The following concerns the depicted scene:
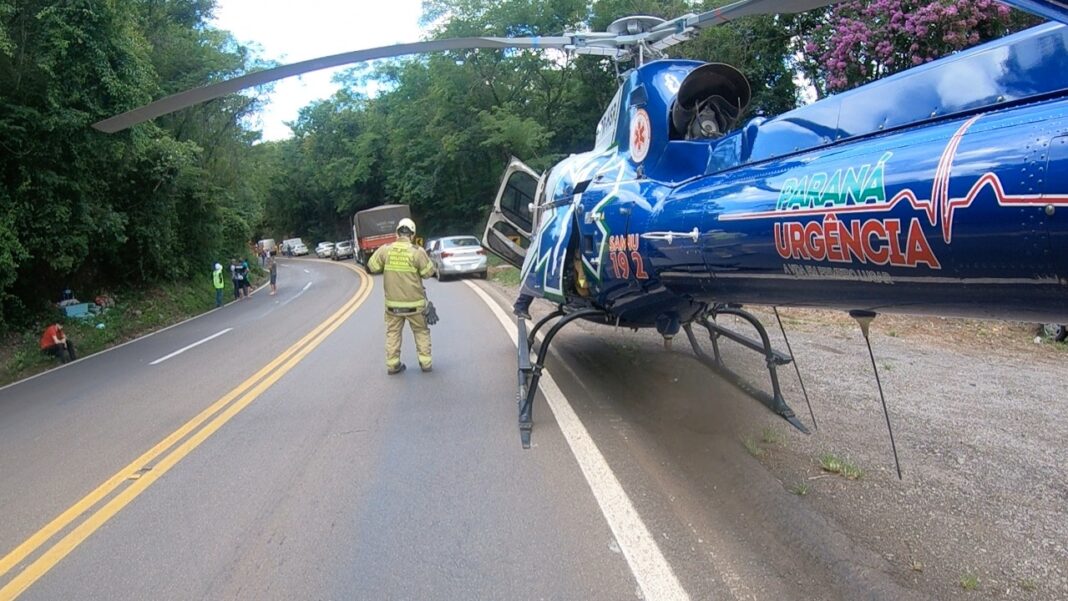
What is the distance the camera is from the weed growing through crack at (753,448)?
15.0 feet

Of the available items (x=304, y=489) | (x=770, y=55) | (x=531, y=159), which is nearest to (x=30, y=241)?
(x=304, y=489)

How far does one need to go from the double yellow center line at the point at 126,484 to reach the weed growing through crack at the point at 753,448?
4.16 meters

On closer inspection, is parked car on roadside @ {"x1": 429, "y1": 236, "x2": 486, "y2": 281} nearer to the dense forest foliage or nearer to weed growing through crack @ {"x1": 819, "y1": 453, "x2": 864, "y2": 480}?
the dense forest foliage

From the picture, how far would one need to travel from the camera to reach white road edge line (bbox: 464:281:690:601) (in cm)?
307

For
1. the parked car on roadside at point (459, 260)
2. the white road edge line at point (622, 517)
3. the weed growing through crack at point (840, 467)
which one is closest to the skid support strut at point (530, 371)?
the white road edge line at point (622, 517)

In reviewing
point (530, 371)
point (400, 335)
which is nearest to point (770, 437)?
point (530, 371)

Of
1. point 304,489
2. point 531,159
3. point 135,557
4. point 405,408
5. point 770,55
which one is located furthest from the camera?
point 531,159

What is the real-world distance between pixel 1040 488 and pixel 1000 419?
1490 millimetres

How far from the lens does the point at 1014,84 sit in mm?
2232

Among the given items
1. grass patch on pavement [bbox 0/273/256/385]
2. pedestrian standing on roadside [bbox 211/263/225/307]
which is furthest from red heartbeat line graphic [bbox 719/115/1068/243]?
pedestrian standing on roadside [bbox 211/263/225/307]

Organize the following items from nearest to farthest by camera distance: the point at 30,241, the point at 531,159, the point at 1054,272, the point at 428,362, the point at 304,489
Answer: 1. the point at 1054,272
2. the point at 304,489
3. the point at 428,362
4. the point at 30,241
5. the point at 531,159

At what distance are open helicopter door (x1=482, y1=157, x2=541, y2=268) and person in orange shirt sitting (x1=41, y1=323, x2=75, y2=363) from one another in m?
9.09

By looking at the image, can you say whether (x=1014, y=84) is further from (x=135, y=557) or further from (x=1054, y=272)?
(x=135, y=557)

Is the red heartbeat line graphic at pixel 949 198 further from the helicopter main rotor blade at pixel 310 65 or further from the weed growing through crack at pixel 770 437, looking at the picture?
the helicopter main rotor blade at pixel 310 65
